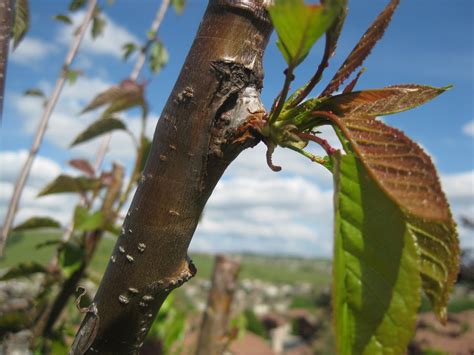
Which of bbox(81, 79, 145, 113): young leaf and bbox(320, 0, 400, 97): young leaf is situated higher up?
bbox(320, 0, 400, 97): young leaf

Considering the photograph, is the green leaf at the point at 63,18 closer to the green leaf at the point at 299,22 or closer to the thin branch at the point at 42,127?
the thin branch at the point at 42,127

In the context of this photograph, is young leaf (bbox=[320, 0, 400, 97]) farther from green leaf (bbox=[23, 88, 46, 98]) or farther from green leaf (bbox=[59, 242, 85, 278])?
green leaf (bbox=[23, 88, 46, 98])

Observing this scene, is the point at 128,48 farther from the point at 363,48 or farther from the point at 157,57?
the point at 363,48

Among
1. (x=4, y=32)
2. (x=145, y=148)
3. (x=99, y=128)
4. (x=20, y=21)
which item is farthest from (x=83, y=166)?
(x=4, y=32)

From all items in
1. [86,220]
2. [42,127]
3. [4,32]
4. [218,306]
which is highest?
[4,32]

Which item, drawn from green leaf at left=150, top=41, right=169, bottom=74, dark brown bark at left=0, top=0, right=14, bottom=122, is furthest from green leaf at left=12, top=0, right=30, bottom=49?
green leaf at left=150, top=41, right=169, bottom=74

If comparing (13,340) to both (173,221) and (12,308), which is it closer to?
(12,308)
